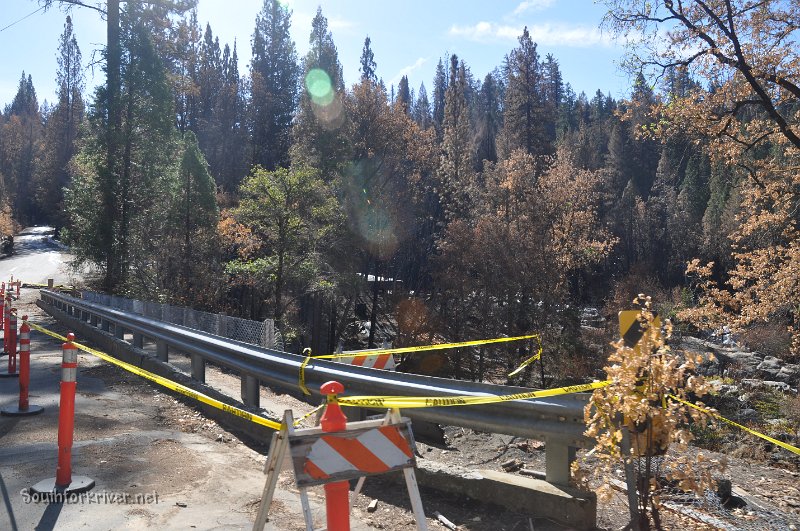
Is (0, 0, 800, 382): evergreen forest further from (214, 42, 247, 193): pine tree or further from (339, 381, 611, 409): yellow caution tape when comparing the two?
(339, 381, 611, 409): yellow caution tape

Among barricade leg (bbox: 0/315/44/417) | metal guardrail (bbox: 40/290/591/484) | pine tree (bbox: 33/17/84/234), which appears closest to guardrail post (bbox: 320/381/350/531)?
metal guardrail (bbox: 40/290/591/484)

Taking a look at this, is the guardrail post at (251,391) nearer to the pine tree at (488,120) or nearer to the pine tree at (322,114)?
the pine tree at (322,114)

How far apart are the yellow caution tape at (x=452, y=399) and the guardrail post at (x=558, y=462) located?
37 cm

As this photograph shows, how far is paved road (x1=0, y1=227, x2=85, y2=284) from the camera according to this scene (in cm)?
4268

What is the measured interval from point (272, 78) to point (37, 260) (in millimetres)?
26801

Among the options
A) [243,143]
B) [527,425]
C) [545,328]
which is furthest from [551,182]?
[243,143]

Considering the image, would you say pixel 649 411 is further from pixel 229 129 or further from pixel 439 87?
pixel 439 87

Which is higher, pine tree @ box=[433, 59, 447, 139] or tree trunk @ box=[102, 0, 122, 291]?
pine tree @ box=[433, 59, 447, 139]

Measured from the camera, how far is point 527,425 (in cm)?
466

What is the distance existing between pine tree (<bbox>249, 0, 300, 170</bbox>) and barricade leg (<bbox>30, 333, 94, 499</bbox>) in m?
54.5

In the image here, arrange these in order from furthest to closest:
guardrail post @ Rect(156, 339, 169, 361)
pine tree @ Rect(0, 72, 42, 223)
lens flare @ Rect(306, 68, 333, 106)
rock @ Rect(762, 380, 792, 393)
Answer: pine tree @ Rect(0, 72, 42, 223) < lens flare @ Rect(306, 68, 333, 106) < rock @ Rect(762, 380, 792, 393) < guardrail post @ Rect(156, 339, 169, 361)

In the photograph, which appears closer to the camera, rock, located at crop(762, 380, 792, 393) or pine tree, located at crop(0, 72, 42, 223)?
rock, located at crop(762, 380, 792, 393)

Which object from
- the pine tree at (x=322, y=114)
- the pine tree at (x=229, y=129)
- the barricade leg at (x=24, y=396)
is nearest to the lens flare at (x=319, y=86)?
the pine tree at (x=322, y=114)

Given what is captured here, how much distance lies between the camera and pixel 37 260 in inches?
2133
